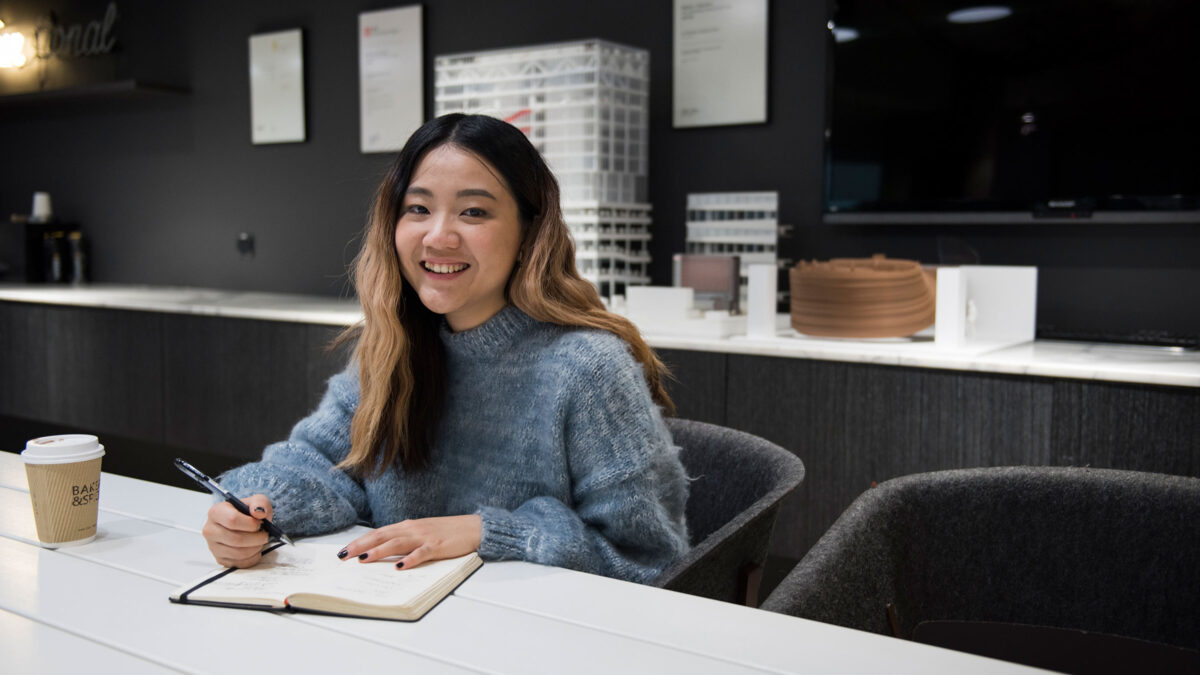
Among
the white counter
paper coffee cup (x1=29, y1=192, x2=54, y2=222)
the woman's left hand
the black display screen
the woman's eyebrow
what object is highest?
the black display screen

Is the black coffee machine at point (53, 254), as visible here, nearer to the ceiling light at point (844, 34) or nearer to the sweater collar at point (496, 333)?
the ceiling light at point (844, 34)

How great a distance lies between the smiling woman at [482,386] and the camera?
1262mm

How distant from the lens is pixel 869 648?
872 mm

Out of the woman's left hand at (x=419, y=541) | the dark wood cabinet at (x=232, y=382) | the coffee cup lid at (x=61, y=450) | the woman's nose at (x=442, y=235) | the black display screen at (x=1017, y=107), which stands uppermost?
the black display screen at (x=1017, y=107)

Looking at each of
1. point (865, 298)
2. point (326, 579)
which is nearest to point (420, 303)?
point (326, 579)

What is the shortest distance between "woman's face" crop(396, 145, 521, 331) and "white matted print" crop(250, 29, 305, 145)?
10.1 ft

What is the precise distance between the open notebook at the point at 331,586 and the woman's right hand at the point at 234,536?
0.5 inches

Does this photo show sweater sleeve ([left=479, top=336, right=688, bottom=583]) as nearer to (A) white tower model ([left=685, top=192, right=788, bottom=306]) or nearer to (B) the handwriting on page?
(B) the handwriting on page

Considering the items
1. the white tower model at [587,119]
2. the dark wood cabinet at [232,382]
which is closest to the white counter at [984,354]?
the dark wood cabinet at [232,382]

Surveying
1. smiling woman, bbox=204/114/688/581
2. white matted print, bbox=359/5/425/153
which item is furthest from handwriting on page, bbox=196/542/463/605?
white matted print, bbox=359/5/425/153

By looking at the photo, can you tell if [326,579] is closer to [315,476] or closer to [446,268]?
[315,476]

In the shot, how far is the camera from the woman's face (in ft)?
4.41

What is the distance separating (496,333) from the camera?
4.49ft

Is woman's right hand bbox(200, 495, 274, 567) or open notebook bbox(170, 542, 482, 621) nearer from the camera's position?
open notebook bbox(170, 542, 482, 621)
